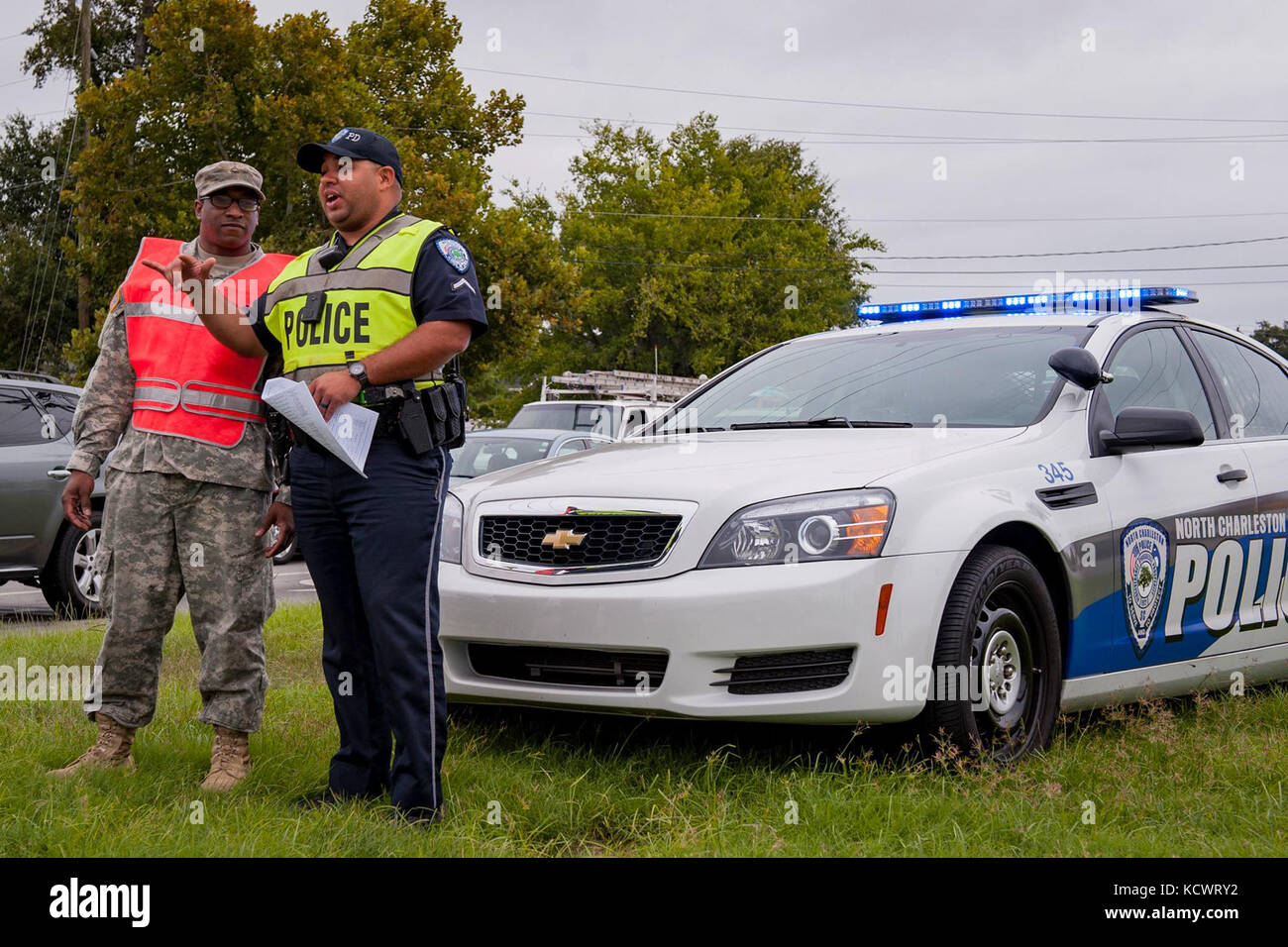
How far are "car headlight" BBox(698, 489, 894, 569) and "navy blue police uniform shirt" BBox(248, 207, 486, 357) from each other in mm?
898

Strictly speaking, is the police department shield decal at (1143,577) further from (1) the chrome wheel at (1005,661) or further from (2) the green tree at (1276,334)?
(2) the green tree at (1276,334)

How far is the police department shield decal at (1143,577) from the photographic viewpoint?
4.44 meters

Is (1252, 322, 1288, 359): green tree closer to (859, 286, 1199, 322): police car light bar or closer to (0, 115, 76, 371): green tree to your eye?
(0, 115, 76, 371): green tree

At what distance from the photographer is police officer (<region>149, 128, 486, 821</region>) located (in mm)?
3555

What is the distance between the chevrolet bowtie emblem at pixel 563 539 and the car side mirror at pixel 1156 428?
6.03 ft

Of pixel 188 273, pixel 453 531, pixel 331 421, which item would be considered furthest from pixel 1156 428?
pixel 188 273

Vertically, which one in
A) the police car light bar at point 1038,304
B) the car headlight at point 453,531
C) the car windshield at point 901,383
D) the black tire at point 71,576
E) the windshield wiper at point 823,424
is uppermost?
the police car light bar at point 1038,304

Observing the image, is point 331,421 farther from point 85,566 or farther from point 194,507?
point 85,566

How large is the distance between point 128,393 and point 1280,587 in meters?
4.26

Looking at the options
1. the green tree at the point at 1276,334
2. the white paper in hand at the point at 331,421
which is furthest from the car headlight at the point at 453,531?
the green tree at the point at 1276,334

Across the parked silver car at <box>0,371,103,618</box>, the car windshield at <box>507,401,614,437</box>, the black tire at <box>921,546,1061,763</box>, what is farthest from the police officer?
the car windshield at <box>507,401,614,437</box>

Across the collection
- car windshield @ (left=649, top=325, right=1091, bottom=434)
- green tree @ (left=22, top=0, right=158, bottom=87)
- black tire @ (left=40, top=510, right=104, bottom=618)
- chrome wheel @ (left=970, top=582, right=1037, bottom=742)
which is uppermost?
green tree @ (left=22, top=0, right=158, bottom=87)

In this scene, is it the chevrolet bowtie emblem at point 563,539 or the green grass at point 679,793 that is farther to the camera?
the chevrolet bowtie emblem at point 563,539
